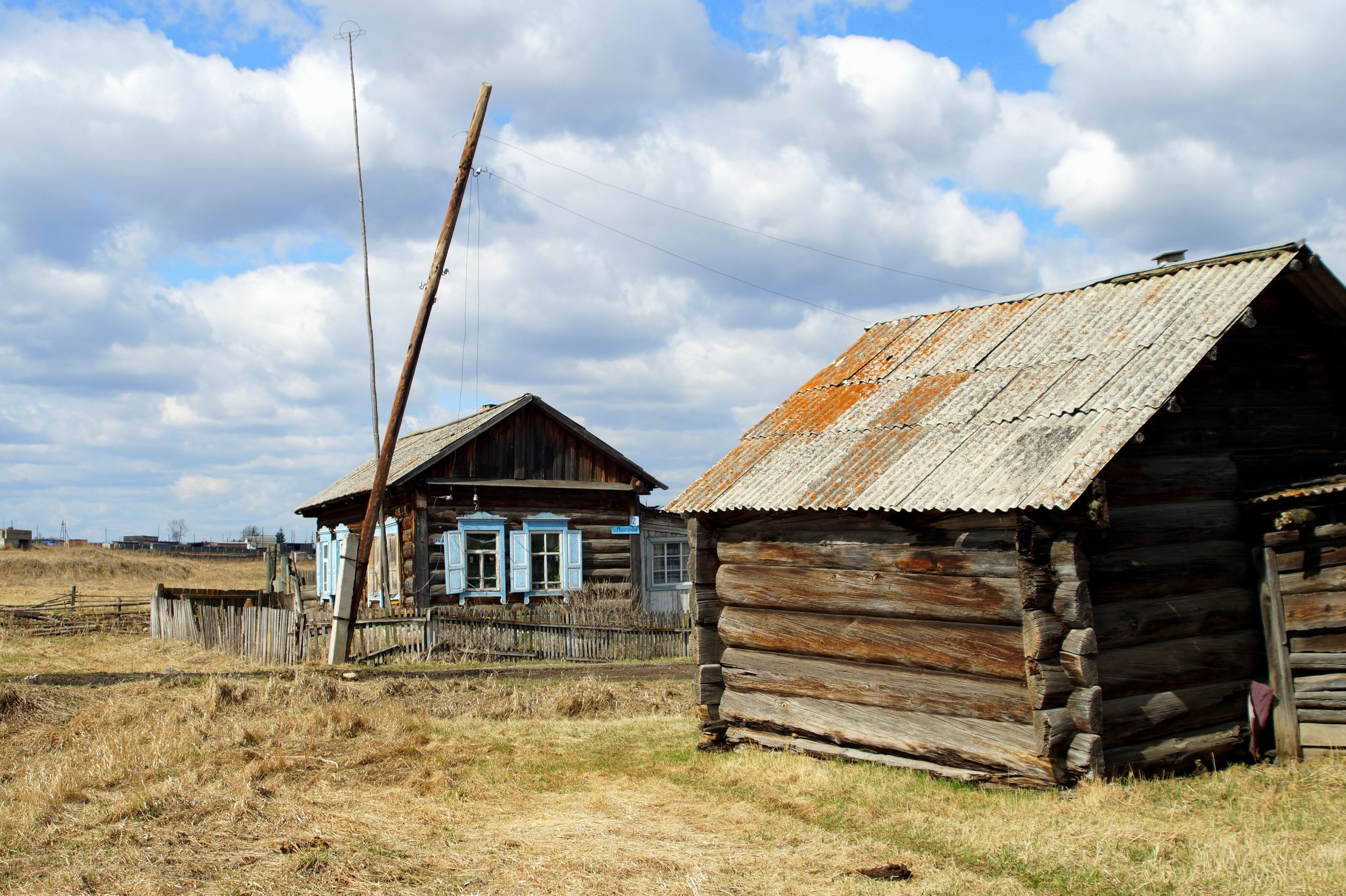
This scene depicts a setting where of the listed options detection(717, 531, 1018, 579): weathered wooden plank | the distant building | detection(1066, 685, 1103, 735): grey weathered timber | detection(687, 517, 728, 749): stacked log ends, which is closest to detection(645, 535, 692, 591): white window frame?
detection(687, 517, 728, 749): stacked log ends

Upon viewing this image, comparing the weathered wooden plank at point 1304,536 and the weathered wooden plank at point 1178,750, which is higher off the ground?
the weathered wooden plank at point 1304,536

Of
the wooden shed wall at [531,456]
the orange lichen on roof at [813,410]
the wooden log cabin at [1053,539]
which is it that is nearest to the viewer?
the wooden log cabin at [1053,539]

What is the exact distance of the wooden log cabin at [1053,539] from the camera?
325 inches

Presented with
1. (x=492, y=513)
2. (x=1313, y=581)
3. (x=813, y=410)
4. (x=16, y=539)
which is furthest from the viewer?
(x=16, y=539)

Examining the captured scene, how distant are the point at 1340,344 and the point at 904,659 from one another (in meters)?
5.42

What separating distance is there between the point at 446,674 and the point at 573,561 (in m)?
6.73

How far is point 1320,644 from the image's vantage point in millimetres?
8938

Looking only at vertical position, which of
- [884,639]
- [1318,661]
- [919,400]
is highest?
[919,400]

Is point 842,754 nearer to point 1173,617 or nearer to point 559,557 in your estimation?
point 1173,617

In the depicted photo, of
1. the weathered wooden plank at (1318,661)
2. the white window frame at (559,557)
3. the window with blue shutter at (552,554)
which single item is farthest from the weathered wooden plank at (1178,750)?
the window with blue shutter at (552,554)

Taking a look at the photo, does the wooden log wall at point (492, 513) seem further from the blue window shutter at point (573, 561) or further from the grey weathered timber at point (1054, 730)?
the grey weathered timber at point (1054, 730)

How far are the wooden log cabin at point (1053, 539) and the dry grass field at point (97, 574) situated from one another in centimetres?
3267

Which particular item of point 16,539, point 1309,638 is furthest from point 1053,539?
point 16,539

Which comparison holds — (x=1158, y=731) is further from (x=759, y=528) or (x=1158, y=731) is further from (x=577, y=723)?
Result: (x=577, y=723)
